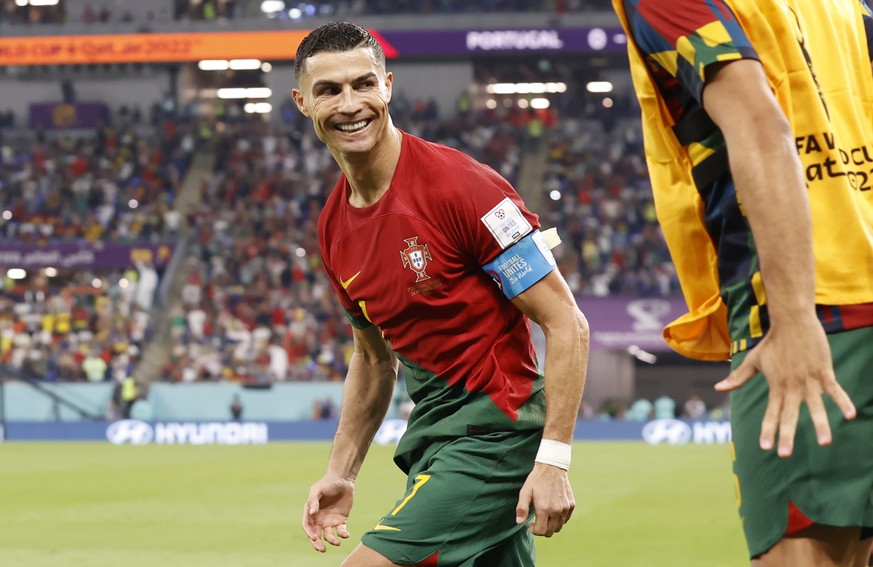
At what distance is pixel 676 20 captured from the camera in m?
2.41

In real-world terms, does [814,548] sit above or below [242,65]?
above

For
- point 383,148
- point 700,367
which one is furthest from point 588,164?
point 383,148

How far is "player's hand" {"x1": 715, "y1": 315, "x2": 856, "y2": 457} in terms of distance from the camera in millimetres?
2188

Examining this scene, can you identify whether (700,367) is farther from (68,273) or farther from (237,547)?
(237,547)

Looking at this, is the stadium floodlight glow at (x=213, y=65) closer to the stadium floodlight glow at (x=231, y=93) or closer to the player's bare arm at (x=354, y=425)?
the stadium floodlight glow at (x=231, y=93)

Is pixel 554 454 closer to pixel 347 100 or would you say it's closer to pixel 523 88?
pixel 347 100

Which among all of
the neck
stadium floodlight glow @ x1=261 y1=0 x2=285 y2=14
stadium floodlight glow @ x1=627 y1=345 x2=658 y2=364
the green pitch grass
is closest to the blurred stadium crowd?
stadium floodlight glow @ x1=261 y1=0 x2=285 y2=14

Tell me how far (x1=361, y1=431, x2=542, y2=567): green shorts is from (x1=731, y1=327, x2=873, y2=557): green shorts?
1294 mm

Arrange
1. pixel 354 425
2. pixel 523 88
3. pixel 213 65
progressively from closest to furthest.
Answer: pixel 354 425 → pixel 523 88 → pixel 213 65

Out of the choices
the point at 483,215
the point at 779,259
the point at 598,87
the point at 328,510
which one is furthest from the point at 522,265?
the point at 598,87

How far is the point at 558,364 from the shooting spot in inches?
141

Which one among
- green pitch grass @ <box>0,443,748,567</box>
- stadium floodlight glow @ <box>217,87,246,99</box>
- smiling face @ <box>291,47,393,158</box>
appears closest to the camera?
smiling face @ <box>291,47,393,158</box>

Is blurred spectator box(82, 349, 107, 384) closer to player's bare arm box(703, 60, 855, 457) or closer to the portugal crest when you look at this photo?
the portugal crest

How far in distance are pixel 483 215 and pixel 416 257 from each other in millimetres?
254
